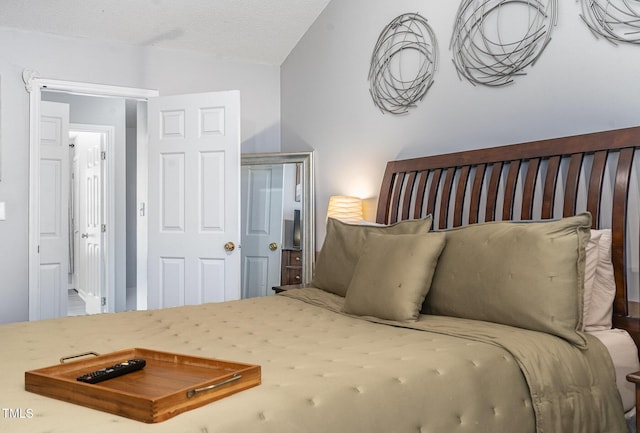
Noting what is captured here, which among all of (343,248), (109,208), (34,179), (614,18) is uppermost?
(614,18)

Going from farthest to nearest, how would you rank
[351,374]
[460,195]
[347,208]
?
1. [347,208]
2. [460,195]
3. [351,374]

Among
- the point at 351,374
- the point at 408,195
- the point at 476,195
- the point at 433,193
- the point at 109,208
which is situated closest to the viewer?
the point at 351,374

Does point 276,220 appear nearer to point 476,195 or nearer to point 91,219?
point 476,195

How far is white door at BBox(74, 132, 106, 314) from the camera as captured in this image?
6.37 metres

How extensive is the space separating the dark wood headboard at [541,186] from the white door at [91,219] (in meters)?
4.02

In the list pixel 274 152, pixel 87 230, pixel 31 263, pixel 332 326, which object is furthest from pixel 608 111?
pixel 87 230

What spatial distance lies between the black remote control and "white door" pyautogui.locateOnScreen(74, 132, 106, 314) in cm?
515

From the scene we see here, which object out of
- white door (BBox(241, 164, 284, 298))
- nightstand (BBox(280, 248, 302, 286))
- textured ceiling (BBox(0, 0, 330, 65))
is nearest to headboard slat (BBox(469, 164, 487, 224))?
nightstand (BBox(280, 248, 302, 286))

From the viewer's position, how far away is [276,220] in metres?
4.82

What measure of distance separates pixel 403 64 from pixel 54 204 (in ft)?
11.3

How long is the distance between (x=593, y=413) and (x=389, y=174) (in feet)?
6.70

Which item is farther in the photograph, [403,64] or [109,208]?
[109,208]

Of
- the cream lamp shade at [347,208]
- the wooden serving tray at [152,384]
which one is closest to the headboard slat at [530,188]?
the cream lamp shade at [347,208]

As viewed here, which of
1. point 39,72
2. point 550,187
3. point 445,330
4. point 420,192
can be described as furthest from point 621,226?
point 39,72
